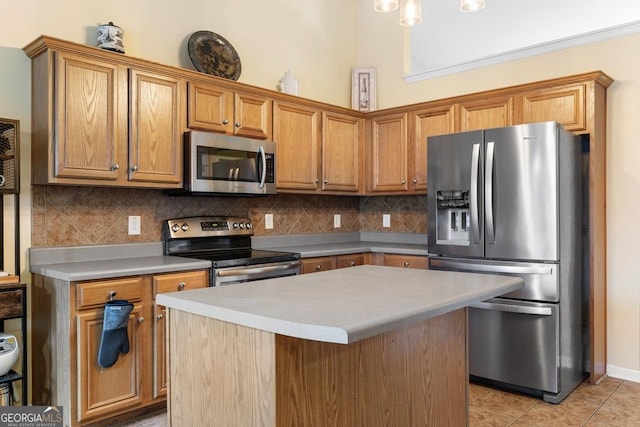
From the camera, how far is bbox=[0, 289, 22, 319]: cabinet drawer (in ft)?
7.64

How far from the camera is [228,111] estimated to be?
11.2 ft

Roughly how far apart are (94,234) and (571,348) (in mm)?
3110

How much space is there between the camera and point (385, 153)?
4.39 meters

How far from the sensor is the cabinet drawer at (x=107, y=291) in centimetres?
246

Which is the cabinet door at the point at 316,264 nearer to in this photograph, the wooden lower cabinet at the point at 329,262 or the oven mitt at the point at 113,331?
the wooden lower cabinet at the point at 329,262

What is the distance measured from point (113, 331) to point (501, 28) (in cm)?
484

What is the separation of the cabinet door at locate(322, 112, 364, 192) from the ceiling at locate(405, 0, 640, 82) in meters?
0.76

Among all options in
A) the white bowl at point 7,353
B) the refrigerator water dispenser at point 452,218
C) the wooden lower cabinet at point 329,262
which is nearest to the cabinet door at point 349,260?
the wooden lower cabinet at point 329,262

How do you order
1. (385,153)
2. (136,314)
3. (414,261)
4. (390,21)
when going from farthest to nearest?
1. (390,21)
2. (385,153)
3. (414,261)
4. (136,314)

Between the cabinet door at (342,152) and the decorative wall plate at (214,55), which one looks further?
the cabinet door at (342,152)

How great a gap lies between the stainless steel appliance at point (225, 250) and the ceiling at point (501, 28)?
219cm

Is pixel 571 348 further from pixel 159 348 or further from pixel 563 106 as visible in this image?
pixel 159 348

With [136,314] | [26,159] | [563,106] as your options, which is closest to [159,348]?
[136,314]

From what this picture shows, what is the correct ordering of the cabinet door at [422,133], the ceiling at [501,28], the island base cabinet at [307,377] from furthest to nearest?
the ceiling at [501,28], the cabinet door at [422,133], the island base cabinet at [307,377]
